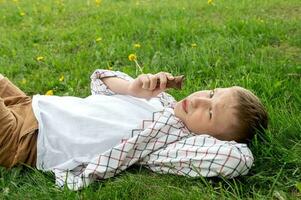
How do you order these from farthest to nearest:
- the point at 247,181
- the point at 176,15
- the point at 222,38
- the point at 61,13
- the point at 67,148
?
the point at 61,13
the point at 176,15
the point at 222,38
the point at 67,148
the point at 247,181

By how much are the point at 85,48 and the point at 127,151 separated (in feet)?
8.35

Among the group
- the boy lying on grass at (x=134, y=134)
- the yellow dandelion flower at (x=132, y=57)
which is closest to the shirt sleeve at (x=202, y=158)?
the boy lying on grass at (x=134, y=134)

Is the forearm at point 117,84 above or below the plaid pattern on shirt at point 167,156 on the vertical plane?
above

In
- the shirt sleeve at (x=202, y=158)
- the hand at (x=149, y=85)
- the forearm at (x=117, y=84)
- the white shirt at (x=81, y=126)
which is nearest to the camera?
the shirt sleeve at (x=202, y=158)

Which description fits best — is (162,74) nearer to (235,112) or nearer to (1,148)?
(235,112)

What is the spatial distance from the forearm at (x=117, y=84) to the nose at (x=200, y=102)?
0.53 meters

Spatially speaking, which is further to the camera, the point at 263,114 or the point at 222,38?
the point at 222,38

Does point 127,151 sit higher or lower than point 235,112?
lower

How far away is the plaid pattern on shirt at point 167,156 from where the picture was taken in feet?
8.64

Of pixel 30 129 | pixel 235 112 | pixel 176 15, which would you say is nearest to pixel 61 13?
pixel 176 15

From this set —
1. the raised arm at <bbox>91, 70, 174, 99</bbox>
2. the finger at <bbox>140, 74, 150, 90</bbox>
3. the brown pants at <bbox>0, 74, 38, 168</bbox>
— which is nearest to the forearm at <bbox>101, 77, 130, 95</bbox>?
the raised arm at <bbox>91, 70, 174, 99</bbox>

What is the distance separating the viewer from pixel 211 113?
2.84 meters

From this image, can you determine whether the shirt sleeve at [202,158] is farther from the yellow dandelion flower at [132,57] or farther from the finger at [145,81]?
→ the yellow dandelion flower at [132,57]

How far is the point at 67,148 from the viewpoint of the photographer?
2900mm
